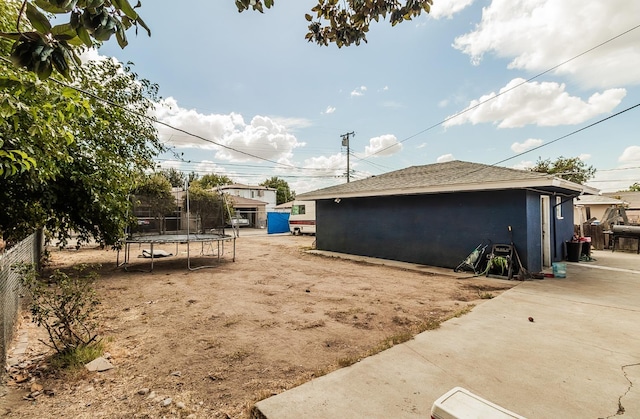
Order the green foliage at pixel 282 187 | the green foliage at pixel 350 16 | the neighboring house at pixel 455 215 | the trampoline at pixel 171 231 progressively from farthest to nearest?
the green foliage at pixel 282 187 < the trampoline at pixel 171 231 < the neighboring house at pixel 455 215 < the green foliage at pixel 350 16

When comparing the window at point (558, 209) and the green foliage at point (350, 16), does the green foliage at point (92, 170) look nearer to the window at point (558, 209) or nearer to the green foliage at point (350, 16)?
the green foliage at point (350, 16)

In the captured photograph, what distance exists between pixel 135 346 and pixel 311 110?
42.7 ft

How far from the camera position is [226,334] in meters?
3.76

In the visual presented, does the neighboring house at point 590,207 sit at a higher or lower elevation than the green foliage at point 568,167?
lower

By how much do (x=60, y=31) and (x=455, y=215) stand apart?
349 inches

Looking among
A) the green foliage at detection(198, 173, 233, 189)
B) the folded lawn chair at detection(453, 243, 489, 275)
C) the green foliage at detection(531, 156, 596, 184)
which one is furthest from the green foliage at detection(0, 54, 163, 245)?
the green foliage at detection(198, 173, 233, 189)

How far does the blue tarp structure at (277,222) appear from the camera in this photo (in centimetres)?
2498

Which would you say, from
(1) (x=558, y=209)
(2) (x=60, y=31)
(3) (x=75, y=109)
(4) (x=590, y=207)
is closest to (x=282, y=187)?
(4) (x=590, y=207)

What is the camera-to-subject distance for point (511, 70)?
9758mm

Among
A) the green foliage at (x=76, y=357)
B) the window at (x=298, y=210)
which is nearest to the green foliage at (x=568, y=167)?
the window at (x=298, y=210)

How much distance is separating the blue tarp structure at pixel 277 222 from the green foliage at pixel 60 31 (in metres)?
24.1

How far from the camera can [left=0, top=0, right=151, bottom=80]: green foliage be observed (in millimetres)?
940

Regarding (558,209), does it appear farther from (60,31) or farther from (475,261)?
(60,31)

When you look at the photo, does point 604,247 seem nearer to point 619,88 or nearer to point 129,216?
point 619,88
